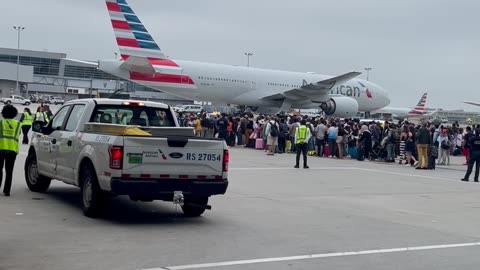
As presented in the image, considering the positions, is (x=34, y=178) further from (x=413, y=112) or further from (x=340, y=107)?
(x=413, y=112)

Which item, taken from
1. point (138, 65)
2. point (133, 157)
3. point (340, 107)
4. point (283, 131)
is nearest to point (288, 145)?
point (283, 131)

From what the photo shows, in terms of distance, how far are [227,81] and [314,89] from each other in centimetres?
595

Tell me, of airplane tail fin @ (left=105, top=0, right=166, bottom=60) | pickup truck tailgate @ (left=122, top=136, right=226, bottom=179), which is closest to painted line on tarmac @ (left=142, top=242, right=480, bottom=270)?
pickup truck tailgate @ (left=122, top=136, right=226, bottom=179)

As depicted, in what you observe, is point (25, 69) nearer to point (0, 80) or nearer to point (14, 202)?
point (0, 80)

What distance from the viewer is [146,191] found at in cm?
1034

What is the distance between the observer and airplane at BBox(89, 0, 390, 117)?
42.2 metres

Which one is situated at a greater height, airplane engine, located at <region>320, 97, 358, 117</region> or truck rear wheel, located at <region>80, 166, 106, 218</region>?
airplane engine, located at <region>320, 97, 358, 117</region>

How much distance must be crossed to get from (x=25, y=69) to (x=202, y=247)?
8883cm

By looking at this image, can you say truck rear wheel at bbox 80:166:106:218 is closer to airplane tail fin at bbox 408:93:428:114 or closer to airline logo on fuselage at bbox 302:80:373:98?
airline logo on fuselage at bbox 302:80:373:98

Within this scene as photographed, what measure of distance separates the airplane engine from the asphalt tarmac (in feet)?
95.8

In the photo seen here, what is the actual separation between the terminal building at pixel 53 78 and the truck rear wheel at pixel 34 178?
66671 mm

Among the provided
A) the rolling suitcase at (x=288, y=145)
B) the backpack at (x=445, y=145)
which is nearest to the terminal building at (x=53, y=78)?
the rolling suitcase at (x=288, y=145)

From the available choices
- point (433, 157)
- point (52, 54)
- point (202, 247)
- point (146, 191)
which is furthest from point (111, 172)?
point (52, 54)

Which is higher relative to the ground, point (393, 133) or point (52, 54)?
point (52, 54)
